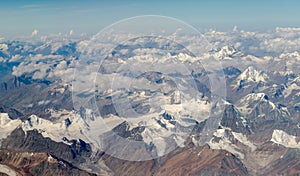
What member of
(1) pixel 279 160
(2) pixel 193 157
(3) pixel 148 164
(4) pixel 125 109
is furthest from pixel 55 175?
(4) pixel 125 109

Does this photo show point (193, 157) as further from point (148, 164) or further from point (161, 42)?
point (161, 42)

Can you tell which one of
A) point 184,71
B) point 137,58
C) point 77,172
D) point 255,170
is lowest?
point 255,170

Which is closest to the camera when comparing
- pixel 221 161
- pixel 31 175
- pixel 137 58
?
pixel 137 58

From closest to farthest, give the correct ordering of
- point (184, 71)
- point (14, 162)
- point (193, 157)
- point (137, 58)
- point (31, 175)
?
point (184, 71)
point (137, 58)
point (31, 175)
point (14, 162)
point (193, 157)

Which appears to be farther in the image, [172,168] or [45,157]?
[172,168]

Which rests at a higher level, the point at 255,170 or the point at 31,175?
the point at 31,175

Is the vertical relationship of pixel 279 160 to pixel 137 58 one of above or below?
below

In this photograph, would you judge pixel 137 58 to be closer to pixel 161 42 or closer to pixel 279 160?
pixel 161 42

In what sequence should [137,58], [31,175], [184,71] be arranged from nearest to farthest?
[184,71]
[137,58]
[31,175]

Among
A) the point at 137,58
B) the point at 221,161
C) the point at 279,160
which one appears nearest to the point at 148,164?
the point at 221,161
